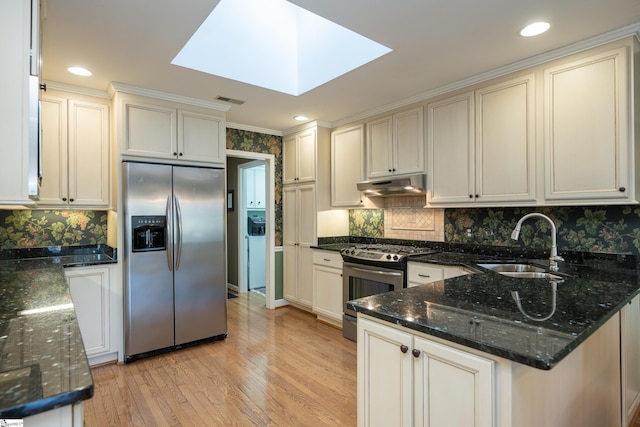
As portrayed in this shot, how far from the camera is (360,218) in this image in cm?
443

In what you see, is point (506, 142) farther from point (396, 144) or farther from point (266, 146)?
point (266, 146)

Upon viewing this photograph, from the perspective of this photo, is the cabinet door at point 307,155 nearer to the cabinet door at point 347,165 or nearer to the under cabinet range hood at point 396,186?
the cabinet door at point 347,165

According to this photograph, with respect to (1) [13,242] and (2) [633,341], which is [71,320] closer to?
(1) [13,242]

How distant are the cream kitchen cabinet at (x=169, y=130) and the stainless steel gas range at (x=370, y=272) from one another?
1736 millimetres

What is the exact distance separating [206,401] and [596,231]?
3.04m

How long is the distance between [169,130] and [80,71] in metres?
0.79

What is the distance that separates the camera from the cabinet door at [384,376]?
4.15 feet

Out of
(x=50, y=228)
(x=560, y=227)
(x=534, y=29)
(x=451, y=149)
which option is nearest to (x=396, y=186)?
(x=451, y=149)

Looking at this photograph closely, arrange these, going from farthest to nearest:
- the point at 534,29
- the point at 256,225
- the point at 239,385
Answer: the point at 256,225 → the point at 239,385 → the point at 534,29

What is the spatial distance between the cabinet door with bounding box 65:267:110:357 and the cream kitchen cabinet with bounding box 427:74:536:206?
9.86 ft

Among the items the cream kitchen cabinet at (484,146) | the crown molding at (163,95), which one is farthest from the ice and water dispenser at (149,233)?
the cream kitchen cabinet at (484,146)

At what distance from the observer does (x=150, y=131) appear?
316cm

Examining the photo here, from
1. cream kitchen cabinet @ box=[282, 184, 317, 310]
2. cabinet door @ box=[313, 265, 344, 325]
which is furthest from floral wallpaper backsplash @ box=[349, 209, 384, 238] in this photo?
cabinet door @ box=[313, 265, 344, 325]

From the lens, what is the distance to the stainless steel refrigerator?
3.01m
